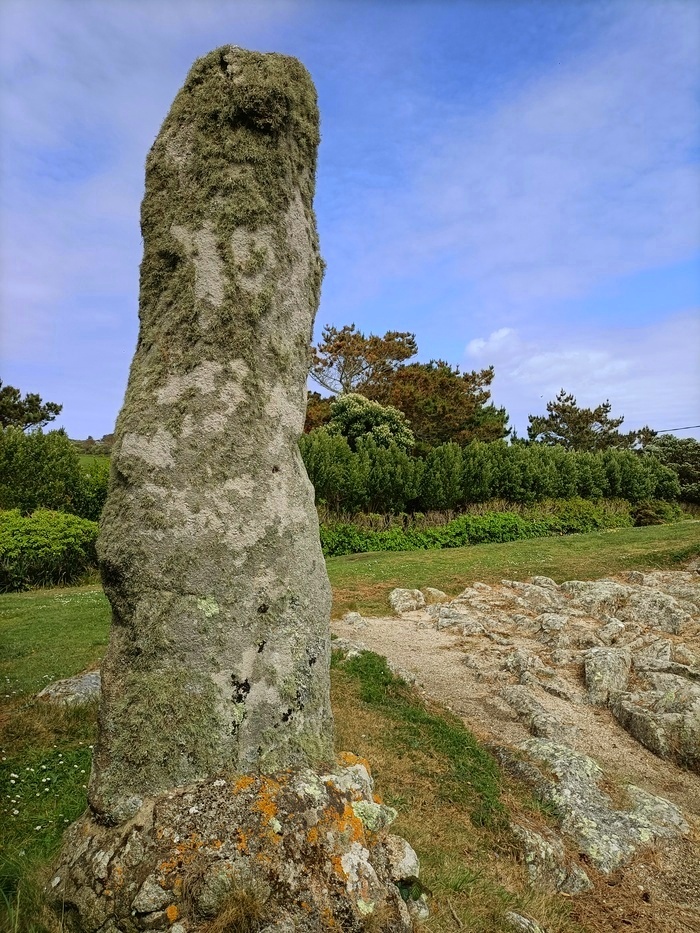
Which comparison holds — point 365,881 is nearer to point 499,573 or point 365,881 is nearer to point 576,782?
point 576,782

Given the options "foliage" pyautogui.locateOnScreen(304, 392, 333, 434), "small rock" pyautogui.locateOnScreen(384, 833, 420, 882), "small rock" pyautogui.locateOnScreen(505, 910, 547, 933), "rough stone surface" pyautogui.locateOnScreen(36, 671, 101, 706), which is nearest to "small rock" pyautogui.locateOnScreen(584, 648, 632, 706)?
"small rock" pyautogui.locateOnScreen(505, 910, 547, 933)

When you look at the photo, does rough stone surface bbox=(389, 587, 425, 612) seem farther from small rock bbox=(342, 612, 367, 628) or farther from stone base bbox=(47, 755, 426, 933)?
stone base bbox=(47, 755, 426, 933)

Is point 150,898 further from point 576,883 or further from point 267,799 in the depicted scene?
point 576,883

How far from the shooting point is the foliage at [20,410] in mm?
34594

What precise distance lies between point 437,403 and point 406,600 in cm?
2340

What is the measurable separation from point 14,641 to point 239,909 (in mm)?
7730

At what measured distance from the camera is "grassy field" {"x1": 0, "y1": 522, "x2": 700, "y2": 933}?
3342 mm

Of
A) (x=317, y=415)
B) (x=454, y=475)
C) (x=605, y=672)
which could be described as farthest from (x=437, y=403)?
(x=605, y=672)

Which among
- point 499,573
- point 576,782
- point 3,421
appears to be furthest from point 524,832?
point 3,421

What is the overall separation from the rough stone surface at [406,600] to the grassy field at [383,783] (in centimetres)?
389

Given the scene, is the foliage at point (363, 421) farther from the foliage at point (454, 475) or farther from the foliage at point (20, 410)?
the foliage at point (20, 410)

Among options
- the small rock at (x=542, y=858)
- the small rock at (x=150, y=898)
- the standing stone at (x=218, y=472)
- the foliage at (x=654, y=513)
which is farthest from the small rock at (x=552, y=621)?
the foliage at (x=654, y=513)

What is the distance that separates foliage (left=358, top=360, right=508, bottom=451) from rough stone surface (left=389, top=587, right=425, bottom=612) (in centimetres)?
2193

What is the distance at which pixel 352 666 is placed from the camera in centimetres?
724
